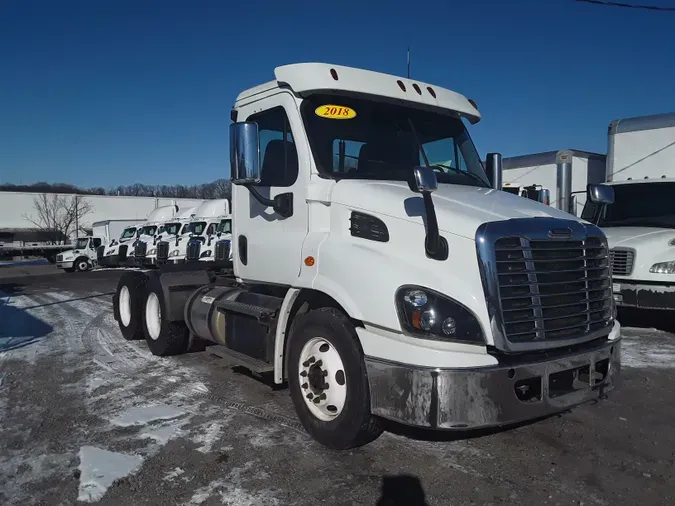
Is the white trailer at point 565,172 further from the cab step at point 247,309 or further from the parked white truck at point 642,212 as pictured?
the cab step at point 247,309

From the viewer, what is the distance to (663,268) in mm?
8156

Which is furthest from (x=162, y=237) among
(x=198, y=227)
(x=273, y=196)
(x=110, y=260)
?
(x=273, y=196)

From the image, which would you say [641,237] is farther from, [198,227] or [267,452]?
[198,227]

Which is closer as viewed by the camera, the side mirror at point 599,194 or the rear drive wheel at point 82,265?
the side mirror at point 599,194

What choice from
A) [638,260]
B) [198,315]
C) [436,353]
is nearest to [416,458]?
[436,353]

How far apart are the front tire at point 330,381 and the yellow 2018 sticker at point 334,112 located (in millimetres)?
1711

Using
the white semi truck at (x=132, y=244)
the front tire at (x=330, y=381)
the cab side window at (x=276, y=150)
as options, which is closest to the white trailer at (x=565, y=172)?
the cab side window at (x=276, y=150)

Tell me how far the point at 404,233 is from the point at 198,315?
11.4 feet

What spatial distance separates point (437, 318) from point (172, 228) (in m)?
24.1

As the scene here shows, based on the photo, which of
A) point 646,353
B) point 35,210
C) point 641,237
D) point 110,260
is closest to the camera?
point 646,353

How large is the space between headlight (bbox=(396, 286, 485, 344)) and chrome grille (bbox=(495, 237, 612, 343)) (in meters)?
0.22

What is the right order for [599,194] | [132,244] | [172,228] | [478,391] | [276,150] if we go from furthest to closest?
[132,244], [172,228], [599,194], [276,150], [478,391]

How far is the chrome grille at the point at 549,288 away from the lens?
364cm

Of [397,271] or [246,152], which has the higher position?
[246,152]
